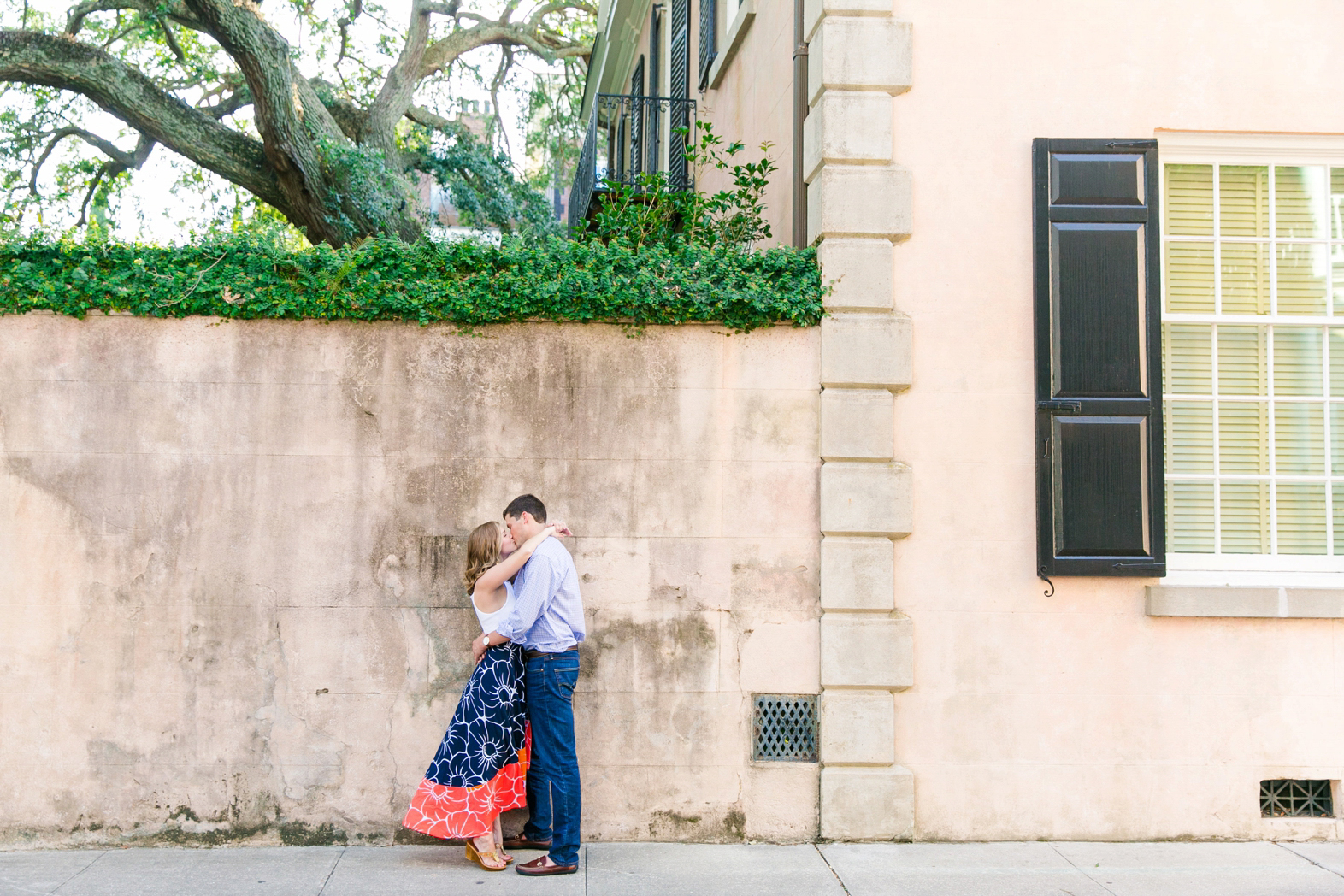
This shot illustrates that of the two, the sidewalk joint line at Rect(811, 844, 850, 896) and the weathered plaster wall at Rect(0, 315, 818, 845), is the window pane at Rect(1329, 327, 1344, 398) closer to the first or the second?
the weathered plaster wall at Rect(0, 315, 818, 845)

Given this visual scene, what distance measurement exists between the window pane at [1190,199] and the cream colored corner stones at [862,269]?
1750 mm

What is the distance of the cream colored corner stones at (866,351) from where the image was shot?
18.6ft

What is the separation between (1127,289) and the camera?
18.9 feet

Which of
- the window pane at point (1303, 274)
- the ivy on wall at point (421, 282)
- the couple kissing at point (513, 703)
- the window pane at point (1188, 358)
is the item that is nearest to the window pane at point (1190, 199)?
the window pane at point (1303, 274)

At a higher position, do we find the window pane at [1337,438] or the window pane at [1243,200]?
the window pane at [1243,200]

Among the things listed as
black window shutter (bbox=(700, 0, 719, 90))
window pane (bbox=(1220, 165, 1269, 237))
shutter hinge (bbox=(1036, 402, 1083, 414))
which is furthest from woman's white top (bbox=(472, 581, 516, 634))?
black window shutter (bbox=(700, 0, 719, 90))

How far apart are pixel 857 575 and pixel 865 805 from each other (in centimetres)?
120

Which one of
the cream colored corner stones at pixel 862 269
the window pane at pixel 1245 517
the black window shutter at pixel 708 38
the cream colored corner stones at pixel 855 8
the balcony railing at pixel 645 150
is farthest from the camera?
the balcony railing at pixel 645 150

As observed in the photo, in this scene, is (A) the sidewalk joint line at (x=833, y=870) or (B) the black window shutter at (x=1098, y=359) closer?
(A) the sidewalk joint line at (x=833, y=870)

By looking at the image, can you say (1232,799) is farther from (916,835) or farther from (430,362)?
(430,362)

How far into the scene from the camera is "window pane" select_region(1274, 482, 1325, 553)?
5.96 m

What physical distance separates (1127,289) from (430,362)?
3.82 meters

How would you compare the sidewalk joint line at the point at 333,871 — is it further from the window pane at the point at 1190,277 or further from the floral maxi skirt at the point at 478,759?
the window pane at the point at 1190,277

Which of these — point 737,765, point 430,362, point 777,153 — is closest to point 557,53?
point 777,153
